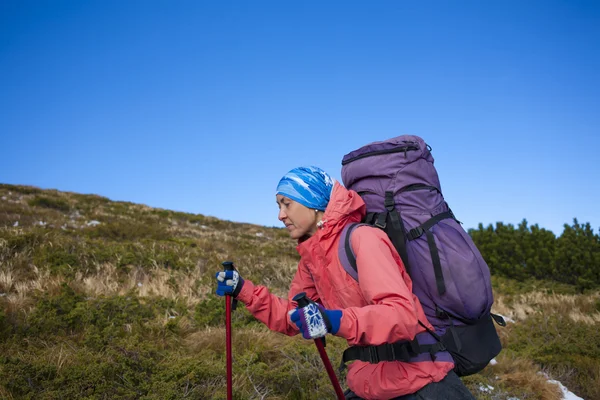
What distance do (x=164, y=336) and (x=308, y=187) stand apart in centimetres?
352

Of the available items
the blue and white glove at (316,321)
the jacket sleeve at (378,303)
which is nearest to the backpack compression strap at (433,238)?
the jacket sleeve at (378,303)

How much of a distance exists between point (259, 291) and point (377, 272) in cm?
99

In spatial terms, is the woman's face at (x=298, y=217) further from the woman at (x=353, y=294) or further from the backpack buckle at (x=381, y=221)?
the backpack buckle at (x=381, y=221)

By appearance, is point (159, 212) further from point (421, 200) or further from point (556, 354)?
point (421, 200)

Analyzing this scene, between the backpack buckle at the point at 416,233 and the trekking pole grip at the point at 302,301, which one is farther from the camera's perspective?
the backpack buckle at the point at 416,233

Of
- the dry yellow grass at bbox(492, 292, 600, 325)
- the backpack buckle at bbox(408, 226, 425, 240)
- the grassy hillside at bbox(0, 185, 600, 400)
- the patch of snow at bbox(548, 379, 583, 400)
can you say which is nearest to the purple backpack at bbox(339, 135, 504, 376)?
the backpack buckle at bbox(408, 226, 425, 240)

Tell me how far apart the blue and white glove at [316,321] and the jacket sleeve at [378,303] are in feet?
0.11

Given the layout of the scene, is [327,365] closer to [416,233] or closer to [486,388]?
[416,233]

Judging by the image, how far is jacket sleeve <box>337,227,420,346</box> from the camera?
76.4 inches

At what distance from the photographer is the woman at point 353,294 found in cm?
196

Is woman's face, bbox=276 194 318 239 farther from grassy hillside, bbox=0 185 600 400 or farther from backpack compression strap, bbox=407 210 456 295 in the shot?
grassy hillside, bbox=0 185 600 400

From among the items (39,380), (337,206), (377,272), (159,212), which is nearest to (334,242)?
(337,206)

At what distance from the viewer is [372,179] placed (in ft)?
8.69

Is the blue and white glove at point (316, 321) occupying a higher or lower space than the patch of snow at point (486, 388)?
higher
